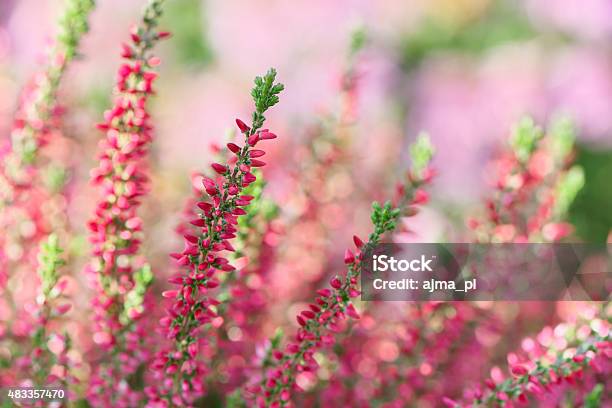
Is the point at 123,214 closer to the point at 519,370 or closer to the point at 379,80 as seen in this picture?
the point at 519,370

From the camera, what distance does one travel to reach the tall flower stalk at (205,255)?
348mm

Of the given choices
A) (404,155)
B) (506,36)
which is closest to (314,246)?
(404,155)

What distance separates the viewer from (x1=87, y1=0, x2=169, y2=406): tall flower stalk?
41 cm

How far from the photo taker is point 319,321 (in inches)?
15.3

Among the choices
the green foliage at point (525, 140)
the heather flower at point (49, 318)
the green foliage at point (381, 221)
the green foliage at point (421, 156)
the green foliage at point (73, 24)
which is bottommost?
the heather flower at point (49, 318)

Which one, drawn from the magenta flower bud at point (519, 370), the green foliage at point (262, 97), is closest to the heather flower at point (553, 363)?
the magenta flower bud at point (519, 370)

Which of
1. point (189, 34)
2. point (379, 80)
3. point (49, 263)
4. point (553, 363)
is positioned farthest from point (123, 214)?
point (189, 34)

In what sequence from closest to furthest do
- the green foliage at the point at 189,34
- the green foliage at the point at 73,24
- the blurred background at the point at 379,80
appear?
the green foliage at the point at 73,24 → the blurred background at the point at 379,80 → the green foliage at the point at 189,34

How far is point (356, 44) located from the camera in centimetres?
55

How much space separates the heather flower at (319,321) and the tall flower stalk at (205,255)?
5 centimetres

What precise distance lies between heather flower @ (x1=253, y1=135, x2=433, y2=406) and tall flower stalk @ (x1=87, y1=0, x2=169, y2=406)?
9 centimetres

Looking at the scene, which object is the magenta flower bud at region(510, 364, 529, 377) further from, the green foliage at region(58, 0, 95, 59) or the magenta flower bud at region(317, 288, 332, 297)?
the green foliage at region(58, 0, 95, 59)

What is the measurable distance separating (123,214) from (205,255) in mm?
81

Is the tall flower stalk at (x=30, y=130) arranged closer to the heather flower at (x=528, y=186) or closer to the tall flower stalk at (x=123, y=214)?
the tall flower stalk at (x=123, y=214)
